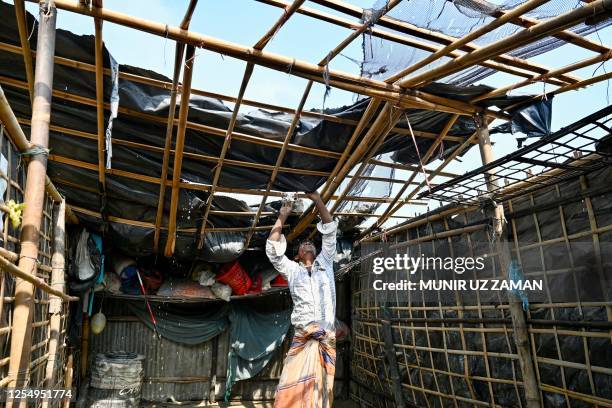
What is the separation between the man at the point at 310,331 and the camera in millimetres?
2787

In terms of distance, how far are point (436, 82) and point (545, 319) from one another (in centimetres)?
205

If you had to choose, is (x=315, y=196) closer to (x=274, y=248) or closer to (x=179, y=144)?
(x=274, y=248)

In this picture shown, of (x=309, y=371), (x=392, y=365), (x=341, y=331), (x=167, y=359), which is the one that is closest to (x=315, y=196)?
(x=309, y=371)

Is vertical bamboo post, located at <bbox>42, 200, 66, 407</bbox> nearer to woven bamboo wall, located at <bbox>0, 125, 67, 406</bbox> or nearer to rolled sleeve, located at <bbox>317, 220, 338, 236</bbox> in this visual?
woven bamboo wall, located at <bbox>0, 125, 67, 406</bbox>

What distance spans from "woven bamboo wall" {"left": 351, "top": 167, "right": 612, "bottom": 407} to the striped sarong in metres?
1.80

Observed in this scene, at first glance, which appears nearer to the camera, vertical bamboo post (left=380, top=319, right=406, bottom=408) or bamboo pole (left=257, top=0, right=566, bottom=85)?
bamboo pole (left=257, top=0, right=566, bottom=85)

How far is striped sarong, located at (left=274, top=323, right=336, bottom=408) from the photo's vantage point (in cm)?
277

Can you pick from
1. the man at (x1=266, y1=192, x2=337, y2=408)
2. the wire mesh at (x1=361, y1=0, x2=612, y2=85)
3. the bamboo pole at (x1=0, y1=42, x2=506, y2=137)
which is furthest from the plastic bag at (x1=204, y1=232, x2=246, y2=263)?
the wire mesh at (x1=361, y1=0, x2=612, y2=85)

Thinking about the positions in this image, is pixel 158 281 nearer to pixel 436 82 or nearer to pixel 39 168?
pixel 39 168

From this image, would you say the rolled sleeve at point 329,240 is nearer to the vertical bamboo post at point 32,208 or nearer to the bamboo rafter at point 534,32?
the bamboo rafter at point 534,32

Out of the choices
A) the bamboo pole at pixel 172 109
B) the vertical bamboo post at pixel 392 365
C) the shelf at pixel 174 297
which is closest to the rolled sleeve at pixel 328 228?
the bamboo pole at pixel 172 109

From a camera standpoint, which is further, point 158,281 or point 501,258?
point 158,281

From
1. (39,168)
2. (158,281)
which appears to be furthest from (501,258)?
(158,281)

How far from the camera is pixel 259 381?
7324 millimetres
